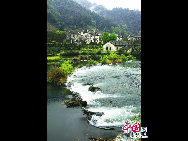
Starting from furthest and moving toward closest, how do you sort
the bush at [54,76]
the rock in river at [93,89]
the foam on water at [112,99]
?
the bush at [54,76]
the rock in river at [93,89]
the foam on water at [112,99]

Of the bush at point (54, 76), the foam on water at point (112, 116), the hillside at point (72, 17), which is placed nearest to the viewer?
the foam on water at point (112, 116)

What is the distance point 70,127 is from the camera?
10.6ft

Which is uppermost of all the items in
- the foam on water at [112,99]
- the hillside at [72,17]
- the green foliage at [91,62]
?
the hillside at [72,17]

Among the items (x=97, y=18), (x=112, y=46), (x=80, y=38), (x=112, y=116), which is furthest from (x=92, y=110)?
(x=97, y=18)

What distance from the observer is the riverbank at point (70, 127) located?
2.92 metres

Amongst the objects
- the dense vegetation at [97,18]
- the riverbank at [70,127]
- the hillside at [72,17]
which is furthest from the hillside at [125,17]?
the riverbank at [70,127]

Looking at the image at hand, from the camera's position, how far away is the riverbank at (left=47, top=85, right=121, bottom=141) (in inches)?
115

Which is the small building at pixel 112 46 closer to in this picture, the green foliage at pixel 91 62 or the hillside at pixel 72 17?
the green foliage at pixel 91 62

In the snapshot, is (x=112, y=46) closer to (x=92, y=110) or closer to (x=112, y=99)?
(x=112, y=99)

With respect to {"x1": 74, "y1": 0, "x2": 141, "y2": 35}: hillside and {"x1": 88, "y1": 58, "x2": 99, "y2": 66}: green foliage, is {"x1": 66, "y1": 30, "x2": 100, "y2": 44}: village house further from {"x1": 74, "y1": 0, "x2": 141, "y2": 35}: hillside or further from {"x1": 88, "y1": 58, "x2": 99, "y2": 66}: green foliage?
{"x1": 74, "y1": 0, "x2": 141, "y2": 35}: hillside

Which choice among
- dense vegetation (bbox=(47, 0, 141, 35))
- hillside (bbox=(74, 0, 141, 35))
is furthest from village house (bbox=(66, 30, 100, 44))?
hillside (bbox=(74, 0, 141, 35))
